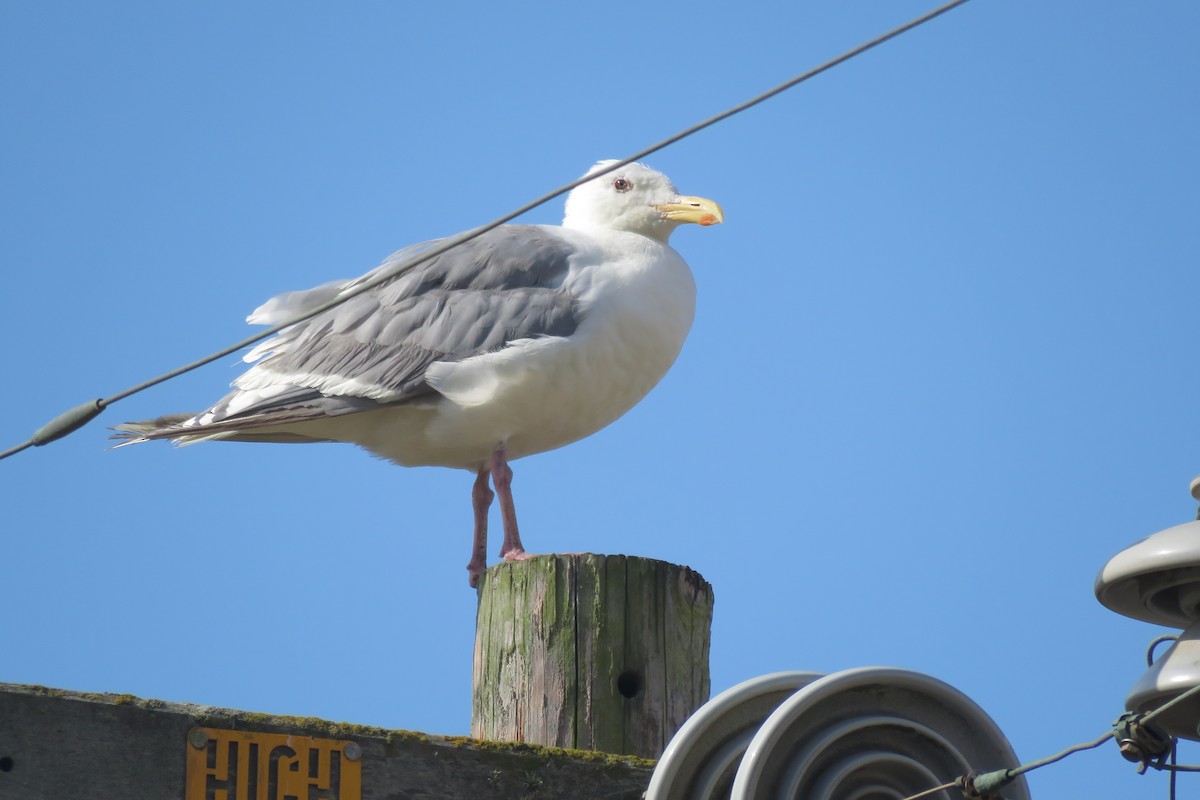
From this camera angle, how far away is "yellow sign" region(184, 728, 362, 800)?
4.30 m

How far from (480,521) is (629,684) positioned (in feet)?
13.4

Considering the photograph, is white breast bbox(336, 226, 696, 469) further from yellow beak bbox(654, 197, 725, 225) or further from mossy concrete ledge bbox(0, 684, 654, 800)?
mossy concrete ledge bbox(0, 684, 654, 800)

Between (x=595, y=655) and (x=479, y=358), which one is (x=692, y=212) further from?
(x=595, y=655)

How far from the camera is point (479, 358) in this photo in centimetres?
888

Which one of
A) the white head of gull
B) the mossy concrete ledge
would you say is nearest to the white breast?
the white head of gull

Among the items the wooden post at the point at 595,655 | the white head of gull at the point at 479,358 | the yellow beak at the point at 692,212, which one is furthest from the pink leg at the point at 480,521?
the wooden post at the point at 595,655

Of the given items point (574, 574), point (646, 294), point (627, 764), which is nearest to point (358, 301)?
point (646, 294)

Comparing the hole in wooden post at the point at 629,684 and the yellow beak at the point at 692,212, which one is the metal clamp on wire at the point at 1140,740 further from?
the yellow beak at the point at 692,212

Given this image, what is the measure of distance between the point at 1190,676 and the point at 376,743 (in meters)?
1.93

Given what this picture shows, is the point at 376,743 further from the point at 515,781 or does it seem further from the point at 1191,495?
the point at 1191,495

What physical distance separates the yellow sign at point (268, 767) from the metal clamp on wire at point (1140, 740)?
71.6 inches

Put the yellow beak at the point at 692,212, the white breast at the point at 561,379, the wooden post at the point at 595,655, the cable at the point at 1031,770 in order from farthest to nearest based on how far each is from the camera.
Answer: the yellow beak at the point at 692,212, the white breast at the point at 561,379, the wooden post at the point at 595,655, the cable at the point at 1031,770

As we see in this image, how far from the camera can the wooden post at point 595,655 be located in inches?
209

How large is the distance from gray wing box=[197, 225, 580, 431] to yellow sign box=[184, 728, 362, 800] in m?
4.57
